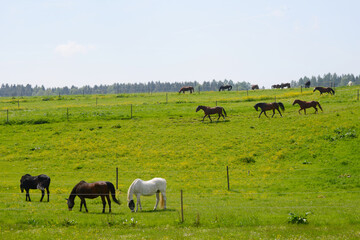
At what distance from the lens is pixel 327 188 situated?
24.2 metres

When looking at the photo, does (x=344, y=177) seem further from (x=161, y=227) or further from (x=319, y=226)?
(x=161, y=227)

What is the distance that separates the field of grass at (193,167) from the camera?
1538 centimetres

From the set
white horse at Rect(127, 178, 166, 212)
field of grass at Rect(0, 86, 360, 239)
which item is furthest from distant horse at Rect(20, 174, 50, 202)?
white horse at Rect(127, 178, 166, 212)

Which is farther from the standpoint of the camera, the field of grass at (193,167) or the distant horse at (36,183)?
the distant horse at (36,183)

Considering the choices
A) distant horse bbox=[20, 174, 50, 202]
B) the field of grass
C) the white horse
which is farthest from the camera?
distant horse bbox=[20, 174, 50, 202]

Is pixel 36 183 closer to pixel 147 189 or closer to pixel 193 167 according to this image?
pixel 147 189

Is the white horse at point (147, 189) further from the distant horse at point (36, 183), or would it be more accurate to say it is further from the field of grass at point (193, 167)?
the distant horse at point (36, 183)

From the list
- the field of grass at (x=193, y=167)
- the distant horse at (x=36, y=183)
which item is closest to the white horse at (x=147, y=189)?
the field of grass at (x=193, y=167)

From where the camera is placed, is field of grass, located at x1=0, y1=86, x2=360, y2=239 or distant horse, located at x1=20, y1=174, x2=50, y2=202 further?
distant horse, located at x1=20, y1=174, x2=50, y2=202

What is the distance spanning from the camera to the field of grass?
15.4 m

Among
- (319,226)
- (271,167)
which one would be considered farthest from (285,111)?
(319,226)

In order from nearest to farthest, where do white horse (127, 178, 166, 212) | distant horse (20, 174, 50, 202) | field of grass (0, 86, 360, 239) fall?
field of grass (0, 86, 360, 239)
white horse (127, 178, 166, 212)
distant horse (20, 174, 50, 202)

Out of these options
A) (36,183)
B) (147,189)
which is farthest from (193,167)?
(36,183)

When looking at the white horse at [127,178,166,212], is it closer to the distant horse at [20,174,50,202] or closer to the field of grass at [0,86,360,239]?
the field of grass at [0,86,360,239]
